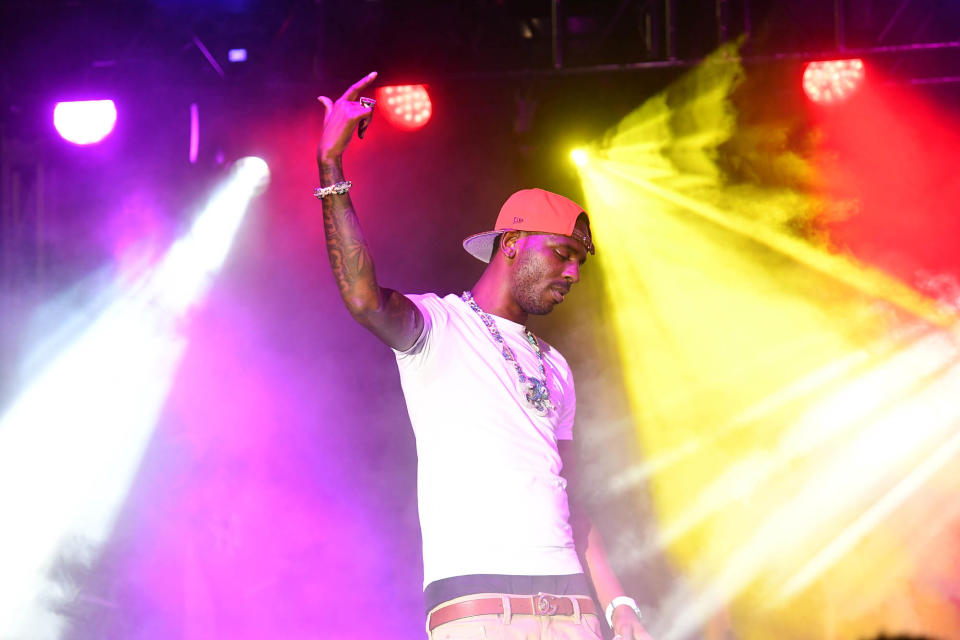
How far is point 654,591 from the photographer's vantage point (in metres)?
6.03

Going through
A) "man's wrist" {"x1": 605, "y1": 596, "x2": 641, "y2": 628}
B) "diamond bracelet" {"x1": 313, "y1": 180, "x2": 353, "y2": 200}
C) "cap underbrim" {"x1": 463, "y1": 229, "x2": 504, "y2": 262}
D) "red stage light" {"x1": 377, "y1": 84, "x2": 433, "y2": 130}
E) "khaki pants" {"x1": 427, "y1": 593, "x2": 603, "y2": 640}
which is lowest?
"khaki pants" {"x1": 427, "y1": 593, "x2": 603, "y2": 640}

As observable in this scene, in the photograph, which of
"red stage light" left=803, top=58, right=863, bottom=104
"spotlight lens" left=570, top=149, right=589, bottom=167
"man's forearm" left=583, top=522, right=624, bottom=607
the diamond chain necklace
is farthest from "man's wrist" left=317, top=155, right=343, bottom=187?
"red stage light" left=803, top=58, right=863, bottom=104

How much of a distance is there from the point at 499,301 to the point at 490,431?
1.78 feet

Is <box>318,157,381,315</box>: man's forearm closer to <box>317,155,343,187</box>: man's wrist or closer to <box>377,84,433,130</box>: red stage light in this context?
<box>317,155,343,187</box>: man's wrist

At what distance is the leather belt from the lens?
229 cm

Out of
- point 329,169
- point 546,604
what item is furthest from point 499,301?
point 546,604

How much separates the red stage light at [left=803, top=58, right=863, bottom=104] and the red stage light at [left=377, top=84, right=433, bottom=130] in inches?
98.7

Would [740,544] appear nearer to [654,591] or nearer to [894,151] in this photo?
[654,591]

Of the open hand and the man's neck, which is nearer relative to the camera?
the open hand

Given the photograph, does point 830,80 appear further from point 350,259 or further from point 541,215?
point 350,259

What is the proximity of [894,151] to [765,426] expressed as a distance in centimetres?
208

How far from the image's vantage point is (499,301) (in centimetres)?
290

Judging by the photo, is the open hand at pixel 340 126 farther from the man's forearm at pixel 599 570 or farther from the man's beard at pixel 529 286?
the man's forearm at pixel 599 570

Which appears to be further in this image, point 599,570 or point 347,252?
point 599,570
